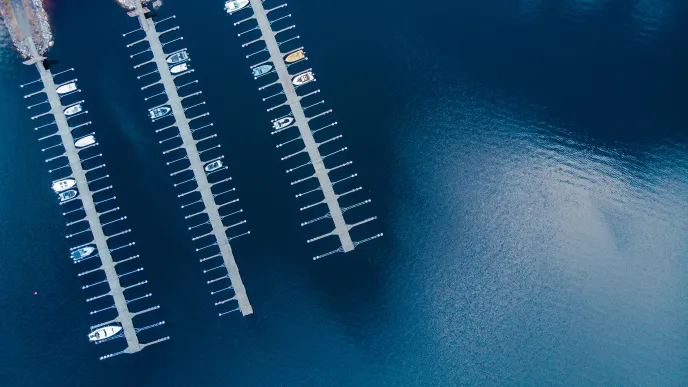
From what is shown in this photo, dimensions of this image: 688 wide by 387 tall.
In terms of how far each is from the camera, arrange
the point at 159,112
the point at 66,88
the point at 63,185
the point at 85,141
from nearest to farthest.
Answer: the point at 63,185, the point at 159,112, the point at 85,141, the point at 66,88

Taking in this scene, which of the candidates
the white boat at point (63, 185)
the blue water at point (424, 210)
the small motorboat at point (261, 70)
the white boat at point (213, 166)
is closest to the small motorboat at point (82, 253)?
the blue water at point (424, 210)

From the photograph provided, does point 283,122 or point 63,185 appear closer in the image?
point 283,122

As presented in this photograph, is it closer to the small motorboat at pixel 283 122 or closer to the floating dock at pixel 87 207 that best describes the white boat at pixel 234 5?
A: the small motorboat at pixel 283 122

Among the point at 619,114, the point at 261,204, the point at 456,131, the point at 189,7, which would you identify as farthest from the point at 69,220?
the point at 619,114

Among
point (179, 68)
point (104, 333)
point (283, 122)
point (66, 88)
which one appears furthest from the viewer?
point (66, 88)

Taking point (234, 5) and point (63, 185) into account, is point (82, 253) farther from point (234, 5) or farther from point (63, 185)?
point (234, 5)

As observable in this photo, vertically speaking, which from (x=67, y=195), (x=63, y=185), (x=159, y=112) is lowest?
(x=67, y=195)

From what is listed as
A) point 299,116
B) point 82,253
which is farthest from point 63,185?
point 299,116

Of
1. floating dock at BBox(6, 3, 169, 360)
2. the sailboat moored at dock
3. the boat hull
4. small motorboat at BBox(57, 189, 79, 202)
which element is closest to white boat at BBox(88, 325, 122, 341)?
floating dock at BBox(6, 3, 169, 360)
